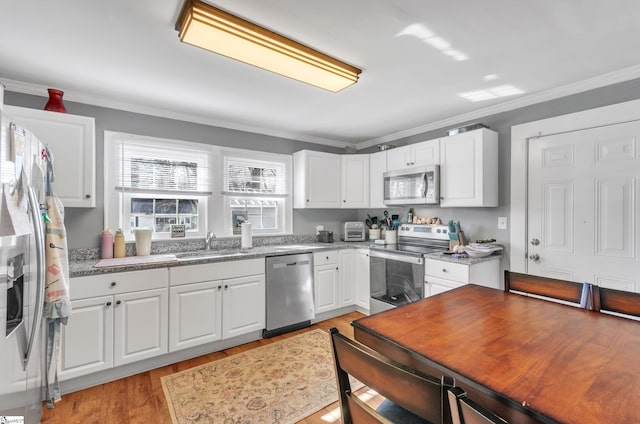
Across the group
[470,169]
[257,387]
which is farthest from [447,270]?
[257,387]

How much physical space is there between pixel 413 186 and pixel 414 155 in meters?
0.37

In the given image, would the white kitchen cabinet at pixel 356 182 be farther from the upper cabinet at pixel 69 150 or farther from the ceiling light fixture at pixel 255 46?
the upper cabinet at pixel 69 150

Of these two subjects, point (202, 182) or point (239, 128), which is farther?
point (239, 128)

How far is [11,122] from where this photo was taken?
42.7 inches

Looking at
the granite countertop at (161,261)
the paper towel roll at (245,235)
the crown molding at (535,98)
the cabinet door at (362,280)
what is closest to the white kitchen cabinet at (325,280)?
the granite countertop at (161,261)

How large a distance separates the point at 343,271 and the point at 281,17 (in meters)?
2.72

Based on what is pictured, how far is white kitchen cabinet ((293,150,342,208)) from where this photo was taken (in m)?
3.71

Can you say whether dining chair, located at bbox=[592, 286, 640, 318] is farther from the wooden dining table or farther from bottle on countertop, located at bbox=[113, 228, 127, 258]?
bottle on countertop, located at bbox=[113, 228, 127, 258]

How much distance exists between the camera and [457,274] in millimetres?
2594

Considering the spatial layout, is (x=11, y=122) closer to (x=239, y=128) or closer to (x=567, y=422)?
(x=567, y=422)

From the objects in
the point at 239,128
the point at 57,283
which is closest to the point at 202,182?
the point at 239,128

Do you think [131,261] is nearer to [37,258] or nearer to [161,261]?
[161,261]

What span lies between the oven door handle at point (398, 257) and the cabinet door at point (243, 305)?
131 cm

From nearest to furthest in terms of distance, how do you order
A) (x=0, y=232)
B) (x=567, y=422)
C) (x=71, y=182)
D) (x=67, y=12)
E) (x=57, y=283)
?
(x=567, y=422), (x=0, y=232), (x=67, y=12), (x=57, y=283), (x=71, y=182)
